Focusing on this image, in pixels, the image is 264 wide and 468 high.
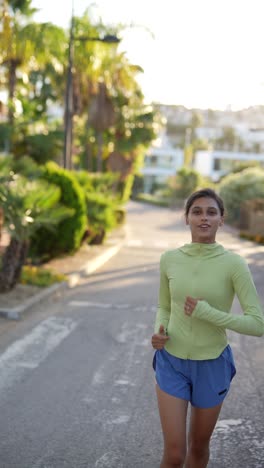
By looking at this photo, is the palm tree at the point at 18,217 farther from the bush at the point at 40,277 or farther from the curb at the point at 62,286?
the bush at the point at 40,277

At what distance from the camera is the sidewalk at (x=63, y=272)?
1098 cm

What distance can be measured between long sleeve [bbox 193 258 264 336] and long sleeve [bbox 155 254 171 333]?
373mm

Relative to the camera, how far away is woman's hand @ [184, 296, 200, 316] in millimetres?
3461

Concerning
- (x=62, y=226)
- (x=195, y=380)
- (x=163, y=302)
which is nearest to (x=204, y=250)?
(x=163, y=302)

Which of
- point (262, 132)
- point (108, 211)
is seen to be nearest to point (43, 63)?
point (108, 211)

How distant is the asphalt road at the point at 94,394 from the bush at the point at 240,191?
94.4 feet

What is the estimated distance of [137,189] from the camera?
8981 centimetres

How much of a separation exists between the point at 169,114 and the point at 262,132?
2305 inches

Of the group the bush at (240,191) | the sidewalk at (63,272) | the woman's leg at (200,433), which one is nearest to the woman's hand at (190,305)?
the woman's leg at (200,433)

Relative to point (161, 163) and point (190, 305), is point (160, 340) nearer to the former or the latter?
point (190, 305)

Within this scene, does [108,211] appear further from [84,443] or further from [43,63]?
[84,443]

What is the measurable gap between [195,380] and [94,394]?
10.8ft

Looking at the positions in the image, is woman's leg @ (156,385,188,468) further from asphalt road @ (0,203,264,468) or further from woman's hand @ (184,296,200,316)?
asphalt road @ (0,203,264,468)

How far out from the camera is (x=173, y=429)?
346 cm
